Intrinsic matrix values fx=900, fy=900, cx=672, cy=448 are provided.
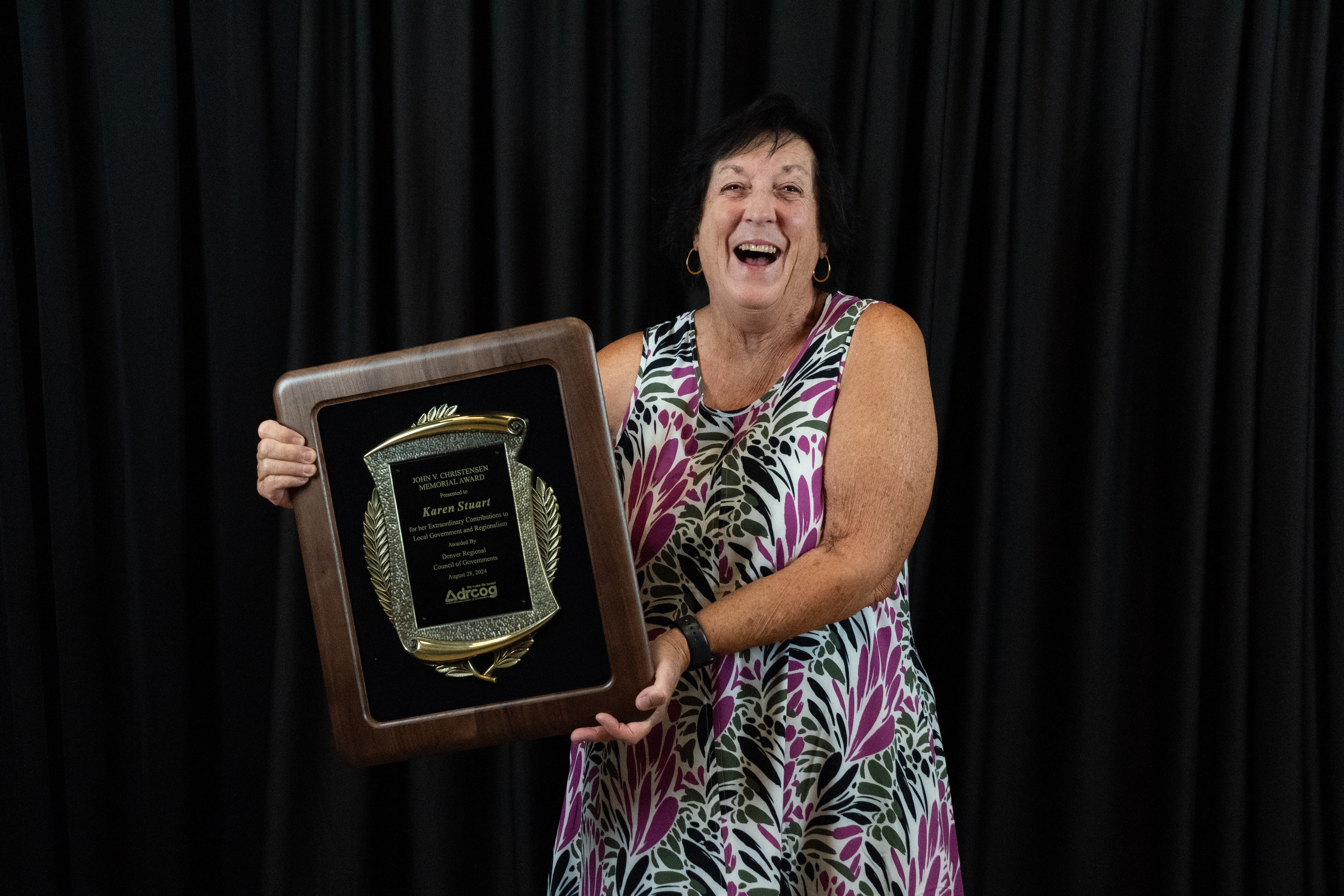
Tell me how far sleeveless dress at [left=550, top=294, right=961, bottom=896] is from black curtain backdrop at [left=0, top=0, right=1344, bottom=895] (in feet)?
1.94

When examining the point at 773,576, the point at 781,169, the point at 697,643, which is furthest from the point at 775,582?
the point at 781,169

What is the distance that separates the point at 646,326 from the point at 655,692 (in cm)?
92

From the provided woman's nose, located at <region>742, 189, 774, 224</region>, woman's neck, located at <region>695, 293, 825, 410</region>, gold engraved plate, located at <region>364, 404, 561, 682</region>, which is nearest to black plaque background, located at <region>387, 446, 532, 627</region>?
gold engraved plate, located at <region>364, 404, 561, 682</region>

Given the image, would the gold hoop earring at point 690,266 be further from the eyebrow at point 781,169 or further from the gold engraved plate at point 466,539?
the gold engraved plate at point 466,539

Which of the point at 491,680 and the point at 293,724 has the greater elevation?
the point at 491,680

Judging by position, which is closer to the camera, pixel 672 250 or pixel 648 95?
pixel 672 250

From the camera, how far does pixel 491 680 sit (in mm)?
1031

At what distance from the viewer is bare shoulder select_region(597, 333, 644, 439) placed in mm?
1343

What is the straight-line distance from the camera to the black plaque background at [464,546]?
103 cm

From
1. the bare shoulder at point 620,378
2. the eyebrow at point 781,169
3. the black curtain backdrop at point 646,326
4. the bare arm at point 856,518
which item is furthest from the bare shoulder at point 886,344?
the black curtain backdrop at point 646,326

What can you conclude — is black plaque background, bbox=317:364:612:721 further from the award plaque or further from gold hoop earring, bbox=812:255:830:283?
gold hoop earring, bbox=812:255:830:283

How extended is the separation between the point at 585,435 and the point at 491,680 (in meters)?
0.30

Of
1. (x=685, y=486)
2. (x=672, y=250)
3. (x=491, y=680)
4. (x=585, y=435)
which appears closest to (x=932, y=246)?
(x=672, y=250)

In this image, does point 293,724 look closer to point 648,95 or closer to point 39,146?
point 39,146
